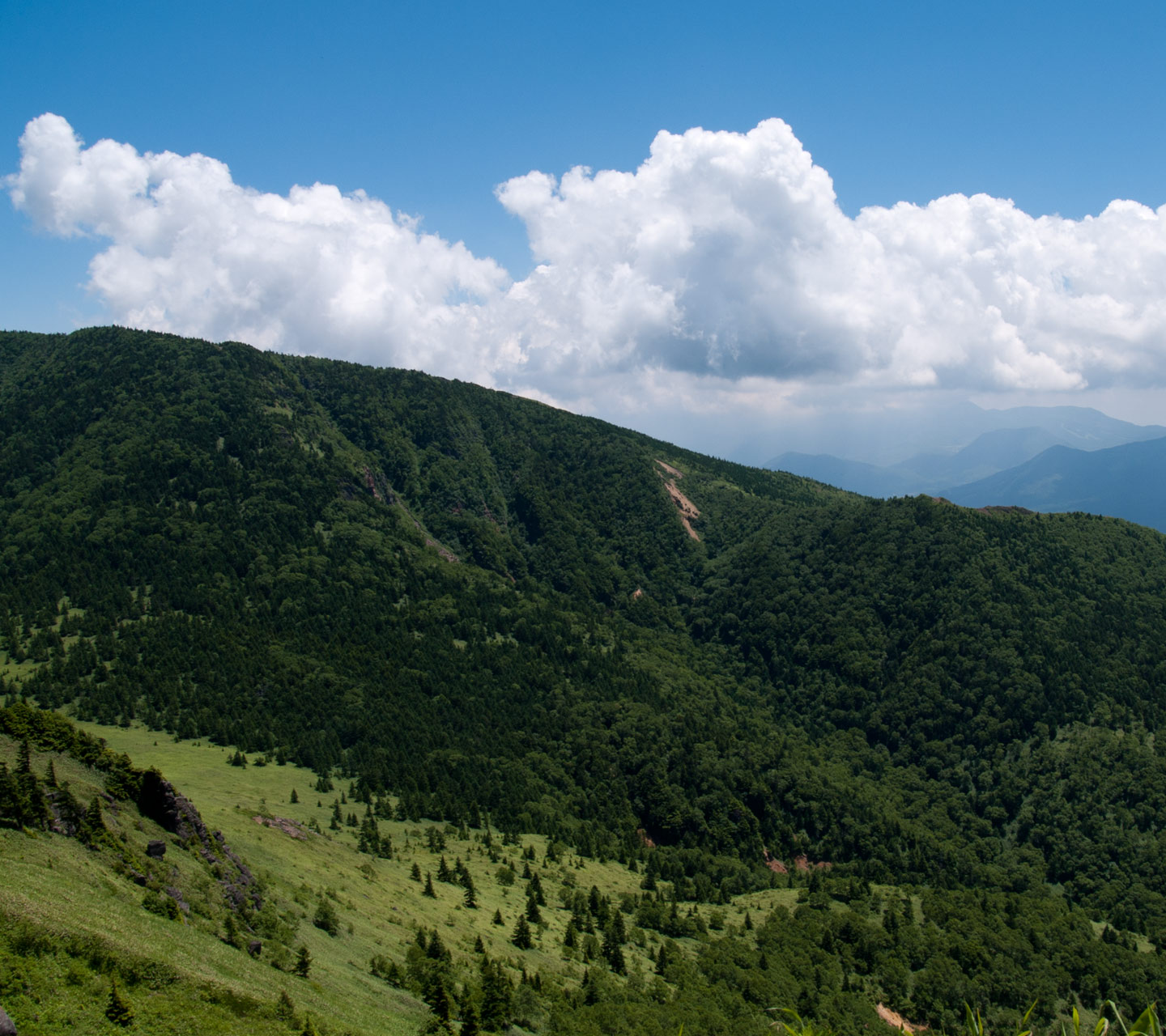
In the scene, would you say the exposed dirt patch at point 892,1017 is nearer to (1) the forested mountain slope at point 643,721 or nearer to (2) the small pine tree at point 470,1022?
(1) the forested mountain slope at point 643,721

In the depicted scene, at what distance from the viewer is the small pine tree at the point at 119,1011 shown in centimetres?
3117

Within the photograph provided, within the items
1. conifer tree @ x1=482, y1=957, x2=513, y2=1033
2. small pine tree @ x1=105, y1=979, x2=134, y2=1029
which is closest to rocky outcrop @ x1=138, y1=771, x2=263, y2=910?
conifer tree @ x1=482, y1=957, x2=513, y2=1033

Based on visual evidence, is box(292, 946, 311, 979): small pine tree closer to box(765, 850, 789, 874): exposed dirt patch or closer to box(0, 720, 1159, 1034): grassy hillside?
box(0, 720, 1159, 1034): grassy hillside

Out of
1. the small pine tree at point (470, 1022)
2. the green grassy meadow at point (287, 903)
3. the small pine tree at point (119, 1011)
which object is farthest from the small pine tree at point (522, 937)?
the small pine tree at point (119, 1011)

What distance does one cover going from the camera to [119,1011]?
31.2 m

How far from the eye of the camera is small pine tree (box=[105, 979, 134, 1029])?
31172mm

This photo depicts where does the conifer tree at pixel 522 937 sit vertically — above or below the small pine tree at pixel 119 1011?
below

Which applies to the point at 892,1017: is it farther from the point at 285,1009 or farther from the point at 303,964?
the point at 285,1009

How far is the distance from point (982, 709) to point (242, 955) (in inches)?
7059

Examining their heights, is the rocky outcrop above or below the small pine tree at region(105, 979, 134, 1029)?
below

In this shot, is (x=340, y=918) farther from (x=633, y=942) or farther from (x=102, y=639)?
(x=102, y=639)

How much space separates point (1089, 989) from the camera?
101 meters

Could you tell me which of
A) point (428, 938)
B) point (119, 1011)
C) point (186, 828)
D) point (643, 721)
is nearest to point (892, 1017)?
point (428, 938)

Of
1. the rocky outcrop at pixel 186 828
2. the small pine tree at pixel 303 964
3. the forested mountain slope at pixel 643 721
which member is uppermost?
the rocky outcrop at pixel 186 828
